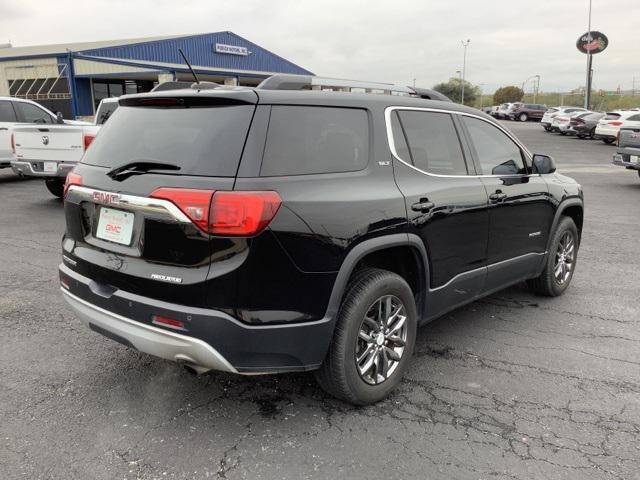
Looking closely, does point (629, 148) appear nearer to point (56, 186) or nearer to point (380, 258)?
point (380, 258)

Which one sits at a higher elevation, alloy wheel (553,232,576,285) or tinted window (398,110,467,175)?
tinted window (398,110,467,175)

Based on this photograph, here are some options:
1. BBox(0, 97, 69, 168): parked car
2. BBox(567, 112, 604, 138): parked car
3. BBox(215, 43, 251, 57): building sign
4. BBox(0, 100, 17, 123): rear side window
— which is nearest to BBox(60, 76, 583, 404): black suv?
BBox(0, 97, 69, 168): parked car

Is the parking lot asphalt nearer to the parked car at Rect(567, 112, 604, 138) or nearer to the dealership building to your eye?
the dealership building

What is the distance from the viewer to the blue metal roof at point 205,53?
31416 millimetres

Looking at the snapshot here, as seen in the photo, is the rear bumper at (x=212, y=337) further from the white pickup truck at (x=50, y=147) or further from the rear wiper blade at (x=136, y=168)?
the white pickup truck at (x=50, y=147)

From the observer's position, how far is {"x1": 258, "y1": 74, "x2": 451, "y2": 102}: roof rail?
3.09 metres

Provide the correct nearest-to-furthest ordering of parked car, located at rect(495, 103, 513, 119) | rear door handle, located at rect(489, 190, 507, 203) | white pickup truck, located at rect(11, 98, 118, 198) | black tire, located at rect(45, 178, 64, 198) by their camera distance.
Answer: rear door handle, located at rect(489, 190, 507, 203), white pickup truck, located at rect(11, 98, 118, 198), black tire, located at rect(45, 178, 64, 198), parked car, located at rect(495, 103, 513, 119)

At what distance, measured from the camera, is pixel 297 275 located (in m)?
2.70

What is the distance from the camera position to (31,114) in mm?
12828

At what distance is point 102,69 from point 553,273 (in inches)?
1169

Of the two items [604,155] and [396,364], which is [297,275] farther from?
[604,155]

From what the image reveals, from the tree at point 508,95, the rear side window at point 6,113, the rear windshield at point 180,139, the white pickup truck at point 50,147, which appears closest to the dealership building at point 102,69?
the rear side window at point 6,113

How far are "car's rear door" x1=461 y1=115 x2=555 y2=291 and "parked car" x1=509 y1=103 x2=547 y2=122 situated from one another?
48.0 m

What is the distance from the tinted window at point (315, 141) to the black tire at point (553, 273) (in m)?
2.59
